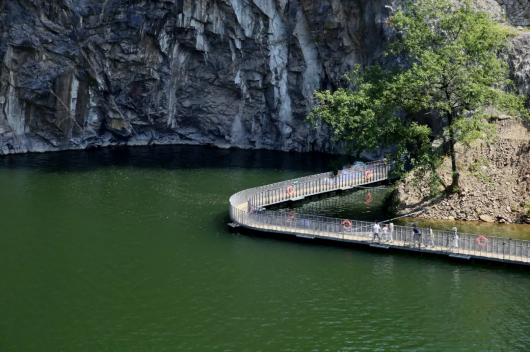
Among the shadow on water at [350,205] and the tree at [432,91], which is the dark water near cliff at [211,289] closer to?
the shadow on water at [350,205]

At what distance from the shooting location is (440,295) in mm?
46938

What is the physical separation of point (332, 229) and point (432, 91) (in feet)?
48.2

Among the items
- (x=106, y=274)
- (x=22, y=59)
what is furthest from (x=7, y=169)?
(x=106, y=274)

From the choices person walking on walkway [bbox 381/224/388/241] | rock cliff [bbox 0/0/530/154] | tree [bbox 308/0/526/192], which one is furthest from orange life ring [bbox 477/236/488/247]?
rock cliff [bbox 0/0/530/154]

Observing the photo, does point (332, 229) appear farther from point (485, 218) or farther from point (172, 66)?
point (172, 66)

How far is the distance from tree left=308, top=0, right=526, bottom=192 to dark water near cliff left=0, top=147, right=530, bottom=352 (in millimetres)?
8611

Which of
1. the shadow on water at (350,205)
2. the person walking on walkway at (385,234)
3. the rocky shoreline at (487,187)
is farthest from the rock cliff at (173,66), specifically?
the person walking on walkway at (385,234)

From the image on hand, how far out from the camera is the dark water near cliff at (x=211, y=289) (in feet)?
135

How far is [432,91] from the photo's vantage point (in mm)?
60375

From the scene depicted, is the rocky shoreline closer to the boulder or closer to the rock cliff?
the boulder

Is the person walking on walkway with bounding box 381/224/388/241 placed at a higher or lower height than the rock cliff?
lower

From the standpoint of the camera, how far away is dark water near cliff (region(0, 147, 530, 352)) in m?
41.0

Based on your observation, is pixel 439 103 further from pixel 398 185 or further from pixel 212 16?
pixel 212 16

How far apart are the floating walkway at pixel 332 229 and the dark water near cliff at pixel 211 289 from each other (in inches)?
45.8
